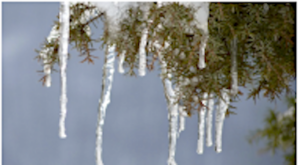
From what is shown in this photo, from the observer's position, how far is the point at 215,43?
0.41 metres

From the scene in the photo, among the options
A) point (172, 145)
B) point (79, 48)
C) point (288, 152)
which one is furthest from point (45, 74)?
point (288, 152)

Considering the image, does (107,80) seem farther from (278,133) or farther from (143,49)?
(278,133)

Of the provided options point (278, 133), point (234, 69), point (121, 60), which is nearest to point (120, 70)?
point (121, 60)

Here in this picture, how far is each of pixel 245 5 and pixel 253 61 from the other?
7cm

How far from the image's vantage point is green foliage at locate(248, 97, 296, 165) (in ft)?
3.78

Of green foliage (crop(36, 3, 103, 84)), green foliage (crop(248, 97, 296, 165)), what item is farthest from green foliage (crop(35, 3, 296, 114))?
green foliage (crop(248, 97, 296, 165))

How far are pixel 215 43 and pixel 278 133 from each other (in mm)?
869

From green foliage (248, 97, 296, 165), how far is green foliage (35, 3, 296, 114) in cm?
75

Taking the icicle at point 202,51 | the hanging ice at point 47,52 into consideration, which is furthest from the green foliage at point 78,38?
the icicle at point 202,51

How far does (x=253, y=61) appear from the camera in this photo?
0.44 meters

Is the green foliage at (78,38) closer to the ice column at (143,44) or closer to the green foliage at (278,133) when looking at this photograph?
the ice column at (143,44)

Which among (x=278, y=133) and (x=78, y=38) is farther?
(x=278, y=133)

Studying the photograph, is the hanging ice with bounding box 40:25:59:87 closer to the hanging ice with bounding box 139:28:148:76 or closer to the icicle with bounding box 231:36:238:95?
the hanging ice with bounding box 139:28:148:76

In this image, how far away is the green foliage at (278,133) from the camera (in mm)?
1152
